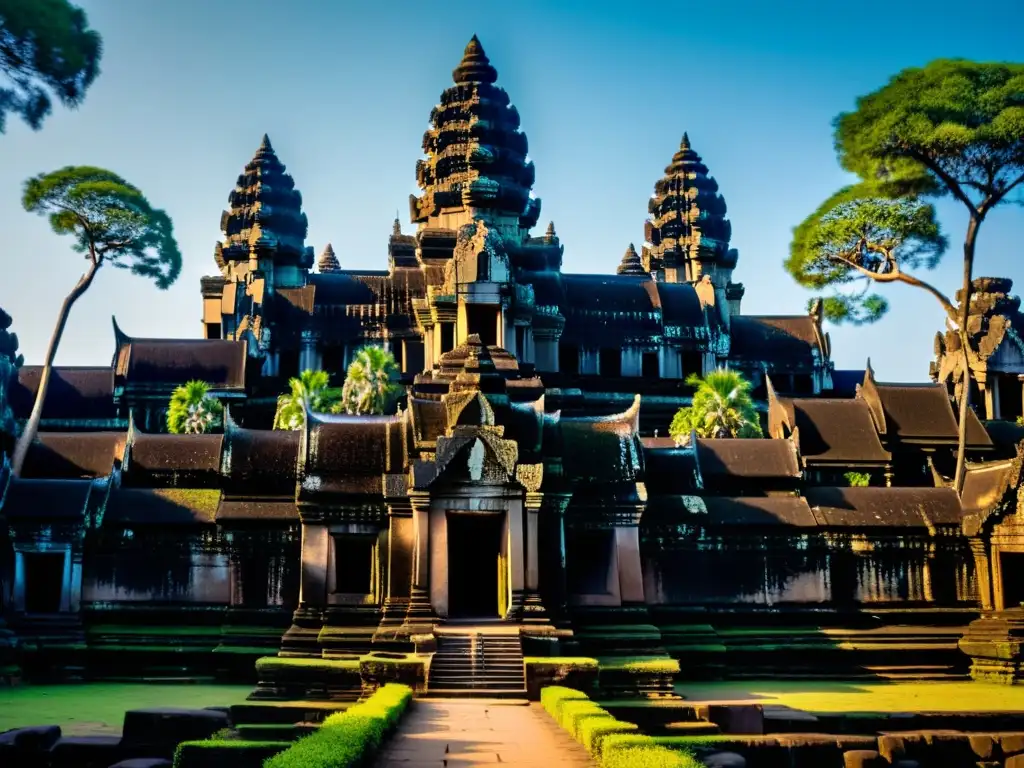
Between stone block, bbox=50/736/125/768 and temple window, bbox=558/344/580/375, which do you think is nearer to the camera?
stone block, bbox=50/736/125/768

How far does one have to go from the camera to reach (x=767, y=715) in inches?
809

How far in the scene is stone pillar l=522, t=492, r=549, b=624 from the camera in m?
Answer: 24.1

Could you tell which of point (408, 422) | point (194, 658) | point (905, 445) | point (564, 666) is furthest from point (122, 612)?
point (905, 445)

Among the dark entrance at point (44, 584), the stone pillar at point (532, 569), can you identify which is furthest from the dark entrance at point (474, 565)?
the dark entrance at point (44, 584)

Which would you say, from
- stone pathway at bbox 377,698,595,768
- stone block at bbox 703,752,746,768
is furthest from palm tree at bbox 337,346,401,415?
stone block at bbox 703,752,746,768

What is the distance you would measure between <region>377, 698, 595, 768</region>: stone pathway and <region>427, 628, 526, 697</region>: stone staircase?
3.67ft

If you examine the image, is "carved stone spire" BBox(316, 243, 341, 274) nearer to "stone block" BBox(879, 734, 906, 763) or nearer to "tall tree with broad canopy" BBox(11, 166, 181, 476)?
"tall tree with broad canopy" BBox(11, 166, 181, 476)

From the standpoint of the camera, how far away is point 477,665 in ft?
74.8

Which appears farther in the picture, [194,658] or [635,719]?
[194,658]

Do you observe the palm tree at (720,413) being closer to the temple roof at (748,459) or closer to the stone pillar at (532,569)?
the temple roof at (748,459)

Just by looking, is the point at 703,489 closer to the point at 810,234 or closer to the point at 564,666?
the point at 564,666

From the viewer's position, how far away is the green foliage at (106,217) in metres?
39.5

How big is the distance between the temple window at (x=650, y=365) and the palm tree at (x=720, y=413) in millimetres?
6894

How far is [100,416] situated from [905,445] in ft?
92.8
